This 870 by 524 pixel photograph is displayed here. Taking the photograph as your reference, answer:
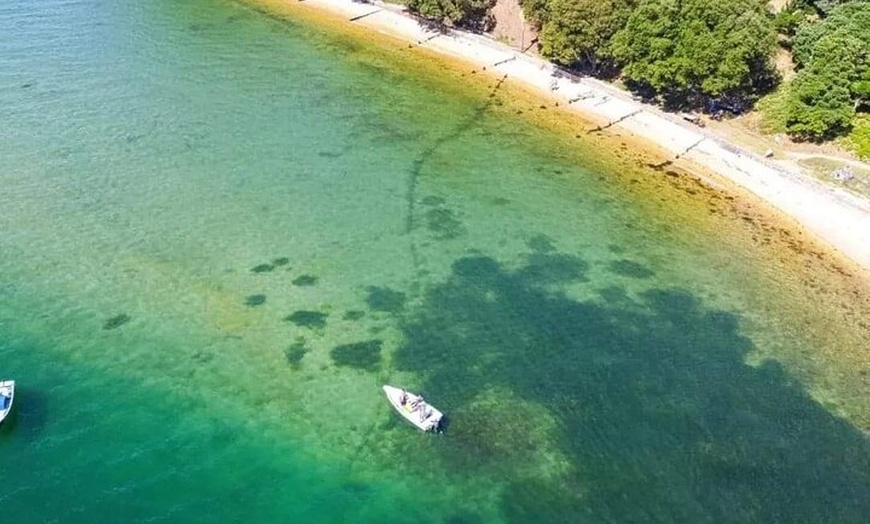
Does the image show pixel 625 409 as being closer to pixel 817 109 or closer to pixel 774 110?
pixel 817 109

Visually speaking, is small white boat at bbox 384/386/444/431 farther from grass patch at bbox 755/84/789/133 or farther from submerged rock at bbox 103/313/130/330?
grass patch at bbox 755/84/789/133

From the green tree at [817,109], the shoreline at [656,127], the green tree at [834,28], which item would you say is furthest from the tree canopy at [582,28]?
the green tree at [817,109]

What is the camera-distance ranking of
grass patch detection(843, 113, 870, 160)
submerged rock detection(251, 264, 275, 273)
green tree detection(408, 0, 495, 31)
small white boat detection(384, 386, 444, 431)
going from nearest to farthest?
small white boat detection(384, 386, 444, 431) → submerged rock detection(251, 264, 275, 273) → grass patch detection(843, 113, 870, 160) → green tree detection(408, 0, 495, 31)

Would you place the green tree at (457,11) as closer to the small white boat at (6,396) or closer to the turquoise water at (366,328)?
the turquoise water at (366,328)

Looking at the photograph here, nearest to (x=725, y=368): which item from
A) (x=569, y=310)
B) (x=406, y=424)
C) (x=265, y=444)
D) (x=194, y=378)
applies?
(x=569, y=310)

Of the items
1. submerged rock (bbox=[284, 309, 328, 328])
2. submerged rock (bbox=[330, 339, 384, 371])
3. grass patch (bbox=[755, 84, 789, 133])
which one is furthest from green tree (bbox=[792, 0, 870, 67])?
submerged rock (bbox=[284, 309, 328, 328])

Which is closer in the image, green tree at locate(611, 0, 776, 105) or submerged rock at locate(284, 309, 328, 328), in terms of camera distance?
submerged rock at locate(284, 309, 328, 328)
